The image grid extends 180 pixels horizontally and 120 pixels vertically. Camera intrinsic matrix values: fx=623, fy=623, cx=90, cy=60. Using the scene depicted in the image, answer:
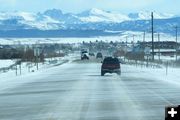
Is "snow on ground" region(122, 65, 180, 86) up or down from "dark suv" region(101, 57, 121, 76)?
down

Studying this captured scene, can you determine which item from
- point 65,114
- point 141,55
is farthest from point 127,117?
point 141,55

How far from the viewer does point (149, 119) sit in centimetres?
1734

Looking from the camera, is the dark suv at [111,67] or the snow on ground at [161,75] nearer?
the snow on ground at [161,75]

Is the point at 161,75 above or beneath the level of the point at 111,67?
beneath

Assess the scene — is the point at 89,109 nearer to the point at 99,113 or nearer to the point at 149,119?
the point at 99,113

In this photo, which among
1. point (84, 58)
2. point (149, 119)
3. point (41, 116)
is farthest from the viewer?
point (84, 58)

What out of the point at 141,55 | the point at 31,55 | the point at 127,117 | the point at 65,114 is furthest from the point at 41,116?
the point at 141,55

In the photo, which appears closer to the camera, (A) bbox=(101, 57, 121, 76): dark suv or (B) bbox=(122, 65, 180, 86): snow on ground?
(B) bbox=(122, 65, 180, 86): snow on ground

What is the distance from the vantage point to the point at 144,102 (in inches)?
965

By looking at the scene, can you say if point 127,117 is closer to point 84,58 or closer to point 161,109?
point 161,109

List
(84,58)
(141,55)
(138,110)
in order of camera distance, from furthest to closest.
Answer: (84,58)
(141,55)
(138,110)

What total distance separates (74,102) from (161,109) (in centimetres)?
502

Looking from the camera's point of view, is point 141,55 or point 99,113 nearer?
point 99,113

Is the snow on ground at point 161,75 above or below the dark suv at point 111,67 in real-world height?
below
